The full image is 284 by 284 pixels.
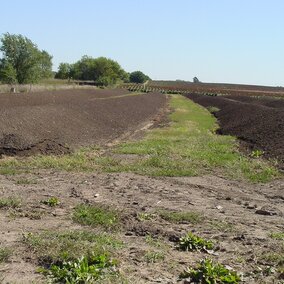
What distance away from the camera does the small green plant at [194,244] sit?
713 cm

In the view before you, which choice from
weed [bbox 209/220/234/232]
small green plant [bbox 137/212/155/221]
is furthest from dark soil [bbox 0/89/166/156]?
weed [bbox 209/220/234/232]

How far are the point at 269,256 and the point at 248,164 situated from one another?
31.3 feet

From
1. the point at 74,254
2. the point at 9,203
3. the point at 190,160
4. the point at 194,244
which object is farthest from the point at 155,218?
the point at 190,160

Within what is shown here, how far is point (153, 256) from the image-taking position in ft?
22.0

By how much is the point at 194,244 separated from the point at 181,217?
5.86 feet

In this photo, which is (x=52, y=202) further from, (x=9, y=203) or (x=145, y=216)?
(x=145, y=216)

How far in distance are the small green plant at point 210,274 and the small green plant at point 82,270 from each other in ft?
3.44

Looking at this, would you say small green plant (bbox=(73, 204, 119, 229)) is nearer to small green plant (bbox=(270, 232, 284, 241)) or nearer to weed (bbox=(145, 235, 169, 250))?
weed (bbox=(145, 235, 169, 250))

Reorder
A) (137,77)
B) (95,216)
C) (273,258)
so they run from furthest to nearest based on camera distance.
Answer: (137,77), (95,216), (273,258)

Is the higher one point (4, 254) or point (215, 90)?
point (4, 254)

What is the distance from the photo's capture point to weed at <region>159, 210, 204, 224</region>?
876 cm

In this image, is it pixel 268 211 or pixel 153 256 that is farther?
pixel 268 211

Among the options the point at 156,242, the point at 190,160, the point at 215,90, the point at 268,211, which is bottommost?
the point at 215,90

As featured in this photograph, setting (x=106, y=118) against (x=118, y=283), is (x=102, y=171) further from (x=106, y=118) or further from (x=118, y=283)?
(x=106, y=118)
